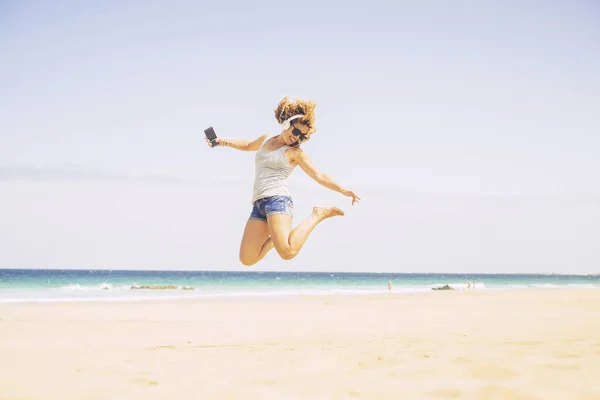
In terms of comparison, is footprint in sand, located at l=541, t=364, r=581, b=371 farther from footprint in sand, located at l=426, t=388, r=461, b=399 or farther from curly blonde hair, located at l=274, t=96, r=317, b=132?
curly blonde hair, located at l=274, t=96, r=317, b=132

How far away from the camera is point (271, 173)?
581 cm

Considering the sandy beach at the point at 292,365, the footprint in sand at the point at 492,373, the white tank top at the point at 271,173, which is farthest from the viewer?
the white tank top at the point at 271,173

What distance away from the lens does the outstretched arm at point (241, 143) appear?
6.15m

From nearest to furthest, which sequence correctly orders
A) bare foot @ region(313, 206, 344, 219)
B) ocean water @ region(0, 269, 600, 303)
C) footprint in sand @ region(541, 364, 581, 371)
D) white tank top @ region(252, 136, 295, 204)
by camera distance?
footprint in sand @ region(541, 364, 581, 371)
white tank top @ region(252, 136, 295, 204)
bare foot @ region(313, 206, 344, 219)
ocean water @ region(0, 269, 600, 303)

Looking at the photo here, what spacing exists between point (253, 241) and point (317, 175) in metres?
0.95

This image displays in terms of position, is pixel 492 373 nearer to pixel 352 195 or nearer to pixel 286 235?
pixel 352 195

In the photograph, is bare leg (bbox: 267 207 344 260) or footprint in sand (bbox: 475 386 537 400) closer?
footprint in sand (bbox: 475 386 537 400)

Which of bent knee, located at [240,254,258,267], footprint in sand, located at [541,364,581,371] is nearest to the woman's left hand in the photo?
bent knee, located at [240,254,258,267]

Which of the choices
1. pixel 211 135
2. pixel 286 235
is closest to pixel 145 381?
pixel 286 235

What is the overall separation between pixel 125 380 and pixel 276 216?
201 centimetres

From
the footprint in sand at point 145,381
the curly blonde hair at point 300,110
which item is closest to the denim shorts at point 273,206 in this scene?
the curly blonde hair at point 300,110

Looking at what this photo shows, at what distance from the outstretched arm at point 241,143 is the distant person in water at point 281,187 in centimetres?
18

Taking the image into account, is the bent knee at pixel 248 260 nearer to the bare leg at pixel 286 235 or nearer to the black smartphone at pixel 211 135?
the bare leg at pixel 286 235

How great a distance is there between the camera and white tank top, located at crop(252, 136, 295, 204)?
5.73 meters
